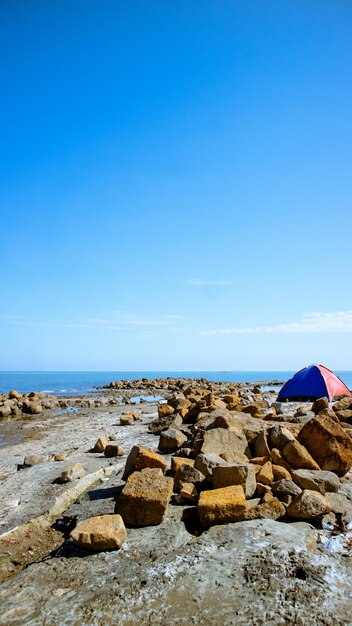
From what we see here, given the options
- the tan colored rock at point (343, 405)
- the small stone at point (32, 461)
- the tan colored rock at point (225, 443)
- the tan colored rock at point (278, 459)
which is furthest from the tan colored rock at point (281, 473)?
the tan colored rock at point (343, 405)

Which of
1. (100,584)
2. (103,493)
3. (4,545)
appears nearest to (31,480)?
(103,493)

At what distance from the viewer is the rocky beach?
8.62ft

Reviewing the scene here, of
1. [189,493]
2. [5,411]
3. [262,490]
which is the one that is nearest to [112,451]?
[189,493]

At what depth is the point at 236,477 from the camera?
406cm

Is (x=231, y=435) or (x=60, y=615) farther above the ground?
(x=231, y=435)

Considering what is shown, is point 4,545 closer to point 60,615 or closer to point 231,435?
point 60,615

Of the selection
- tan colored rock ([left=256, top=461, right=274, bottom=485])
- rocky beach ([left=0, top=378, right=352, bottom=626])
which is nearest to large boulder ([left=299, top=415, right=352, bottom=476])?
rocky beach ([left=0, top=378, right=352, bottom=626])

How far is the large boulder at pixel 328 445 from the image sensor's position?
519 cm

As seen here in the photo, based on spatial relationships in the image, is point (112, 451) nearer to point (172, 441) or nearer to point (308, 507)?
point (172, 441)

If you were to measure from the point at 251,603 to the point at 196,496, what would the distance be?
5.28ft

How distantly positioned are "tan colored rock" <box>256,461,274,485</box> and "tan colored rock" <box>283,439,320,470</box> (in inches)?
24.0

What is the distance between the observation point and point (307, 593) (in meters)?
2.66

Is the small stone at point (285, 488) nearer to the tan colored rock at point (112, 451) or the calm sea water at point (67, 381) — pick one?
the tan colored rock at point (112, 451)

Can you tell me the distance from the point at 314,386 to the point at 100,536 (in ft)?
40.3
